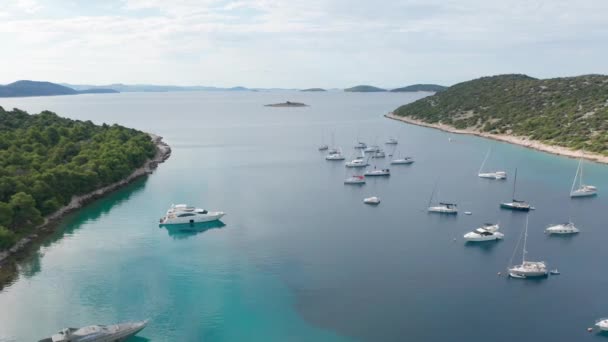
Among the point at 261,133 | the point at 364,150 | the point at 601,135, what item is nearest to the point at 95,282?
the point at 364,150

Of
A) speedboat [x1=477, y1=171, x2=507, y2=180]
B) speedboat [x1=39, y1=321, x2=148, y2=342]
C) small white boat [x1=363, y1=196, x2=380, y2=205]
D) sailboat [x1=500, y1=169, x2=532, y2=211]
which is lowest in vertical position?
speedboat [x1=39, y1=321, x2=148, y2=342]

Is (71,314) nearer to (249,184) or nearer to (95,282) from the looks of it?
(95,282)

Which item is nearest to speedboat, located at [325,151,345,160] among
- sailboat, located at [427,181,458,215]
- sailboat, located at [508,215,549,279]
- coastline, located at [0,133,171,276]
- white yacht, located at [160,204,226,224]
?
coastline, located at [0,133,171,276]

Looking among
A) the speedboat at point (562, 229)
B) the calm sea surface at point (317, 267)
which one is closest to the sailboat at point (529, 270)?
the calm sea surface at point (317, 267)

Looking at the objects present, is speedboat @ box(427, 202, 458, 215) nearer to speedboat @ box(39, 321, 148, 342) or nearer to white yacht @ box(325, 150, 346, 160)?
speedboat @ box(39, 321, 148, 342)

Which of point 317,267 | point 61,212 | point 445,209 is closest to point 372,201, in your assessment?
point 445,209

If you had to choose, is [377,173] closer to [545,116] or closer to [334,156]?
[334,156]

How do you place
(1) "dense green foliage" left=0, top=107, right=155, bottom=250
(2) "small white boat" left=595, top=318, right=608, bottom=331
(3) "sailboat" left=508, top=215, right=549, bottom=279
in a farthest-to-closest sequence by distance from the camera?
1. (1) "dense green foliage" left=0, top=107, right=155, bottom=250
2. (3) "sailboat" left=508, top=215, right=549, bottom=279
3. (2) "small white boat" left=595, top=318, right=608, bottom=331
